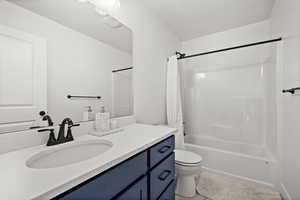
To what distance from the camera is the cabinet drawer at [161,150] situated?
0.88 m

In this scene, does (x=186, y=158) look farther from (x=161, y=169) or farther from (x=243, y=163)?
(x=243, y=163)

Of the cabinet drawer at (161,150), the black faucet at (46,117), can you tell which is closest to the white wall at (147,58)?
the cabinet drawer at (161,150)

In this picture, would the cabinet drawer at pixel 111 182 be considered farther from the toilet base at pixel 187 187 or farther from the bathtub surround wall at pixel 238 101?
the bathtub surround wall at pixel 238 101

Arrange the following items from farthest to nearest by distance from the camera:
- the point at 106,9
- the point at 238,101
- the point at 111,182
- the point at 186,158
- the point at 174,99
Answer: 1. the point at 238,101
2. the point at 174,99
3. the point at 186,158
4. the point at 106,9
5. the point at 111,182

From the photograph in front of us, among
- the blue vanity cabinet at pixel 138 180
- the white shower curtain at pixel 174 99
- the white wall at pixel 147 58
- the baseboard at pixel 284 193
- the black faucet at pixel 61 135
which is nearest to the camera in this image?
the blue vanity cabinet at pixel 138 180

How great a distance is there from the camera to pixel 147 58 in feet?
5.92

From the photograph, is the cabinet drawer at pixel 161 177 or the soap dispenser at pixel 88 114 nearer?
the cabinet drawer at pixel 161 177

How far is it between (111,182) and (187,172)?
1.08 meters

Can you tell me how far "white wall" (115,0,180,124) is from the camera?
1.59 m

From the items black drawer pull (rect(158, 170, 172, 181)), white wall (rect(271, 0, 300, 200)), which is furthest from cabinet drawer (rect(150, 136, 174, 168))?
white wall (rect(271, 0, 300, 200))

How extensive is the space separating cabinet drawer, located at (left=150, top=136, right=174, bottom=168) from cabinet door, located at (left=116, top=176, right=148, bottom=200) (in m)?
0.12

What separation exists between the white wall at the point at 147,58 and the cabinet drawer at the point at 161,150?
595 mm

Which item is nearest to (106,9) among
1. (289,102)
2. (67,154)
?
(67,154)

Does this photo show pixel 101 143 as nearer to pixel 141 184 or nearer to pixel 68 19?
pixel 141 184
